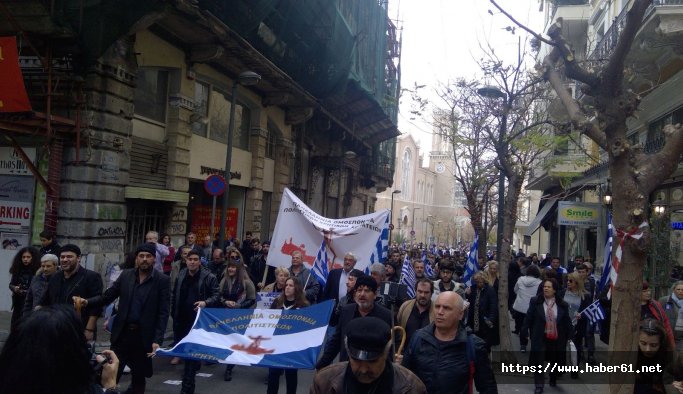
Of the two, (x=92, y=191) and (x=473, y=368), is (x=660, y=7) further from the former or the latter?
(x=92, y=191)

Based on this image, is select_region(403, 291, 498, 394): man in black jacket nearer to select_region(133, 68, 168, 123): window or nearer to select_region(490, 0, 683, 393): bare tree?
select_region(490, 0, 683, 393): bare tree

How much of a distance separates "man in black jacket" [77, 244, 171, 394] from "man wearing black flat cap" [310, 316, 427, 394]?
3508 mm

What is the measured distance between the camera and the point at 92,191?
41.3ft

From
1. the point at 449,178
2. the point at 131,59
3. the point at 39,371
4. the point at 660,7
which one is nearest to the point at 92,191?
the point at 131,59

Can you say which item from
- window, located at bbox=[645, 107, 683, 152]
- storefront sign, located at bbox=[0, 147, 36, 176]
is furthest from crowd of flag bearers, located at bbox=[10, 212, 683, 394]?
window, located at bbox=[645, 107, 683, 152]

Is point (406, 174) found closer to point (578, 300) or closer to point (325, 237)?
point (325, 237)

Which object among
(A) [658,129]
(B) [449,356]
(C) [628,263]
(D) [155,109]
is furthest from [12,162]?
(A) [658,129]

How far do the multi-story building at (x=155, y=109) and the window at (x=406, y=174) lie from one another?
61227 mm

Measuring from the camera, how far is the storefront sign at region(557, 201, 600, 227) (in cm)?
2025

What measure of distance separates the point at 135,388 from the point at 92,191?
299 inches

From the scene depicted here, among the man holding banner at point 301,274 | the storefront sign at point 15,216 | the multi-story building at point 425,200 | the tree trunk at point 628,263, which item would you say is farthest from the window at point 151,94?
the multi-story building at point 425,200

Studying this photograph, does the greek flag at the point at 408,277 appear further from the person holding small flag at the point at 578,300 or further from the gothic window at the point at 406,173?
the gothic window at the point at 406,173

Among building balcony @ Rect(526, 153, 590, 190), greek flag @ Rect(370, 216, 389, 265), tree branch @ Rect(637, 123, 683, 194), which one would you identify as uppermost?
building balcony @ Rect(526, 153, 590, 190)

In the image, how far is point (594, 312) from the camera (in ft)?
31.5
